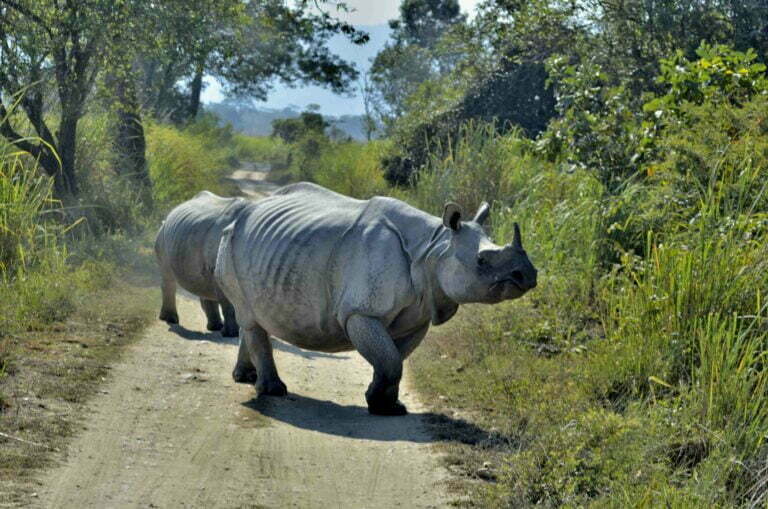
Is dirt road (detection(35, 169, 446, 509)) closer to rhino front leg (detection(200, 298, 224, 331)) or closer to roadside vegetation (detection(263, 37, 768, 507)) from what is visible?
roadside vegetation (detection(263, 37, 768, 507))

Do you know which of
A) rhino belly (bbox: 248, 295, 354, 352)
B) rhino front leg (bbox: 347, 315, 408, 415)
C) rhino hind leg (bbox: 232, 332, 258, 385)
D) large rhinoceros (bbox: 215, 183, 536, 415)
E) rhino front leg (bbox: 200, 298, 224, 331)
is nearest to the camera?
large rhinoceros (bbox: 215, 183, 536, 415)

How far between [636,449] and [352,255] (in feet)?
8.55

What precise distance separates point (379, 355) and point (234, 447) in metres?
1.22

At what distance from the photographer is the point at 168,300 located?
1163cm

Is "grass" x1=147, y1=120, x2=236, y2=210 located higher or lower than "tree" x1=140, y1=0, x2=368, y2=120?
lower

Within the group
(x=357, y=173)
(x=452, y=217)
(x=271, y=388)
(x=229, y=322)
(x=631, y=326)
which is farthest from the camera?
(x=357, y=173)

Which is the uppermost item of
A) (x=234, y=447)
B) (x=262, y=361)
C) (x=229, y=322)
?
(x=262, y=361)

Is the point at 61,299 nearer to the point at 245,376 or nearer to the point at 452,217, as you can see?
the point at 245,376

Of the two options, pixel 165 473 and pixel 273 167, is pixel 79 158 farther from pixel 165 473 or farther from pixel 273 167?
pixel 273 167

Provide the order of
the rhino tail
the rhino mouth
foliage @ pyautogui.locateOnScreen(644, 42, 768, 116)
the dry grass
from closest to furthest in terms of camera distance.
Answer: the dry grass < the rhino mouth < the rhino tail < foliage @ pyautogui.locateOnScreen(644, 42, 768, 116)

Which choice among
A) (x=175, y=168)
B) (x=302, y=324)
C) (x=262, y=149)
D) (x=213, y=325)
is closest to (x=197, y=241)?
(x=213, y=325)

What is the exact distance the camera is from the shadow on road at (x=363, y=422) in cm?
717

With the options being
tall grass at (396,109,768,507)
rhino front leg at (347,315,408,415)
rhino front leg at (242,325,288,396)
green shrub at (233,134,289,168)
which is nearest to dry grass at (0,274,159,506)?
rhino front leg at (242,325,288,396)

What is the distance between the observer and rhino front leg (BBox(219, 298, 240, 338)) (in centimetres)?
1091
